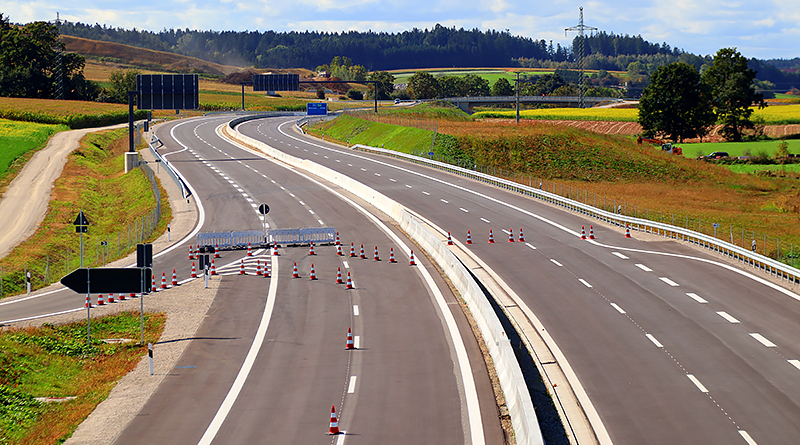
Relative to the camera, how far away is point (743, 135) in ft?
353

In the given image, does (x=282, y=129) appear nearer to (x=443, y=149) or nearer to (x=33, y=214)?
(x=443, y=149)

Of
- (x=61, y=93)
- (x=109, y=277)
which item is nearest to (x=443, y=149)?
(x=109, y=277)

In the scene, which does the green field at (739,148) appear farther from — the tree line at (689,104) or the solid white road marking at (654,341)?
the solid white road marking at (654,341)

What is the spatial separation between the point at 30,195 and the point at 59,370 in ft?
140

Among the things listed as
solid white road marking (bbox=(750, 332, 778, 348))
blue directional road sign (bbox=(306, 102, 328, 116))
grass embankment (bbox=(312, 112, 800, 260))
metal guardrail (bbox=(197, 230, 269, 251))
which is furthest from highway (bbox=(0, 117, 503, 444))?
blue directional road sign (bbox=(306, 102, 328, 116))

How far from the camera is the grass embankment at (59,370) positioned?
15.4 meters

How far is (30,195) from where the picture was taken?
56.6 meters

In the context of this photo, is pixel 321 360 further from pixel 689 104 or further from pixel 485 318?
pixel 689 104

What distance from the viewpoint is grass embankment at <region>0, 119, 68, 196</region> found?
218ft

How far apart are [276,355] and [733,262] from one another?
19.7m

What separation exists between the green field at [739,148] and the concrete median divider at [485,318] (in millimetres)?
54317

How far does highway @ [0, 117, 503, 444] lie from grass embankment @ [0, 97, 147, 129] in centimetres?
7982

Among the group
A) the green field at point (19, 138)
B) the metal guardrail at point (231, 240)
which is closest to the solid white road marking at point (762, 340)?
the metal guardrail at point (231, 240)

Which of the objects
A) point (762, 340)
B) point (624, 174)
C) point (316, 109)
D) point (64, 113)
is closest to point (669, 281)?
point (762, 340)
